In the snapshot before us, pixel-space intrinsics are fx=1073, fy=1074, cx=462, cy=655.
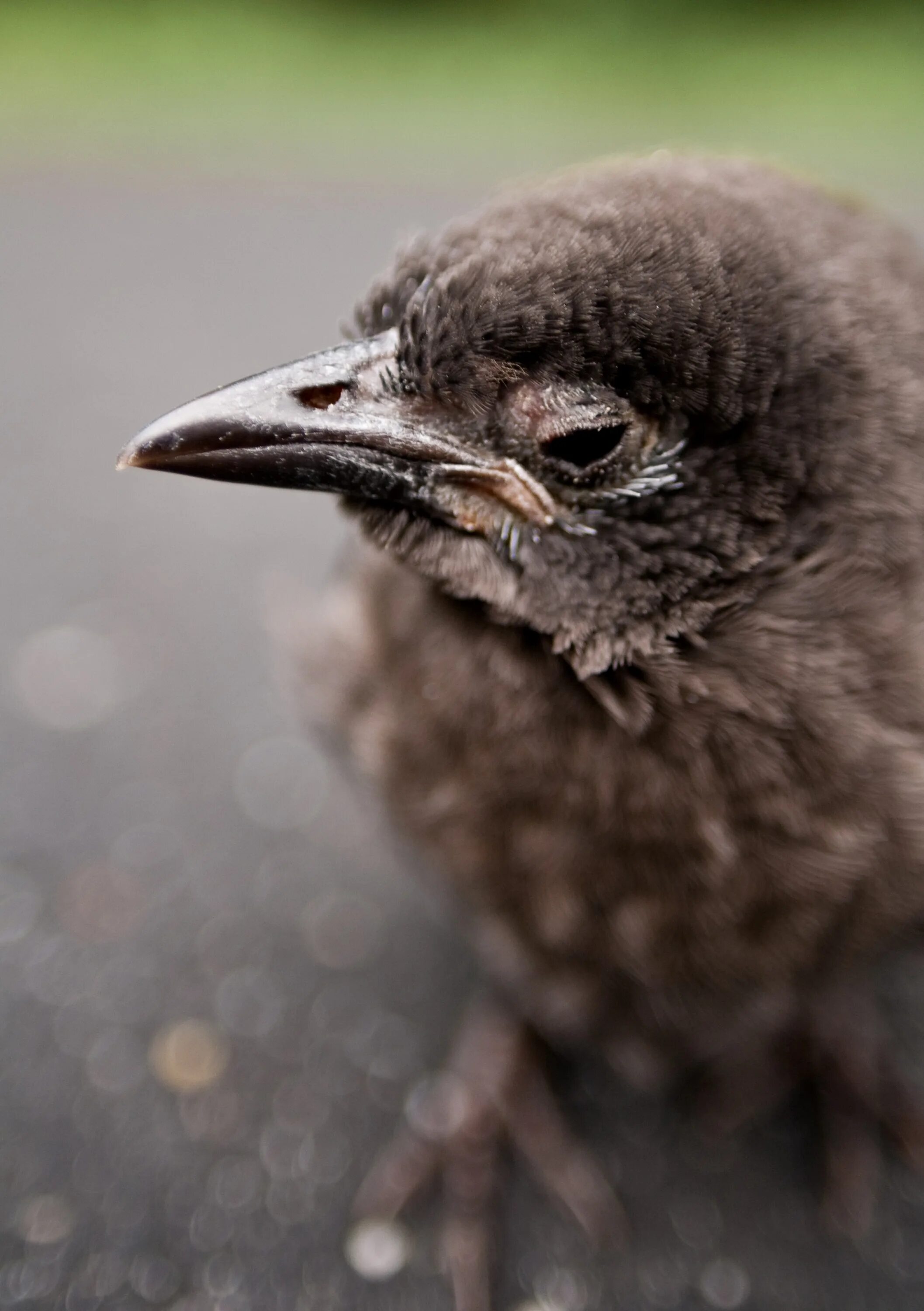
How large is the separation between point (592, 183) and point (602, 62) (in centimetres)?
606

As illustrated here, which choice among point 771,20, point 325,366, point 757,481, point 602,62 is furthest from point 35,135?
point 757,481

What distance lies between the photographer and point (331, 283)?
4211 millimetres

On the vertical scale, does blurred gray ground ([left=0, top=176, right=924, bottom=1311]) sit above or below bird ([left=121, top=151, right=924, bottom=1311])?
below

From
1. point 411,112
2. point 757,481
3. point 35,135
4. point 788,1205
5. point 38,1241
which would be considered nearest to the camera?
point 757,481

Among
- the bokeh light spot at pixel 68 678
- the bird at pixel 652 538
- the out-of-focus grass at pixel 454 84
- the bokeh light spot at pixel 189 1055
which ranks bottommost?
the bokeh light spot at pixel 189 1055

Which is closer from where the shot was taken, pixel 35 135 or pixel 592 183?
pixel 592 183

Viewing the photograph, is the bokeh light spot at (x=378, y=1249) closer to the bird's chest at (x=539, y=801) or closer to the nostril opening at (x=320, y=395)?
the bird's chest at (x=539, y=801)

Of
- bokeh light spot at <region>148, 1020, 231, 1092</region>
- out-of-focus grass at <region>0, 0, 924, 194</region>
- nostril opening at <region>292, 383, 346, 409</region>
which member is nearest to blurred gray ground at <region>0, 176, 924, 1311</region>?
bokeh light spot at <region>148, 1020, 231, 1092</region>

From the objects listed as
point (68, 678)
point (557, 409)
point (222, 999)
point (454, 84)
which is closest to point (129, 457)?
point (557, 409)

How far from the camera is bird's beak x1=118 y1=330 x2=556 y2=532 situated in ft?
4.02

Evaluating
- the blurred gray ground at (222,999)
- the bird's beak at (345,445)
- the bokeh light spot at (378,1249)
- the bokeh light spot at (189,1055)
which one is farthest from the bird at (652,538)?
the bokeh light spot at (189,1055)

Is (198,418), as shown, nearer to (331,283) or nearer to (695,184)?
(695,184)

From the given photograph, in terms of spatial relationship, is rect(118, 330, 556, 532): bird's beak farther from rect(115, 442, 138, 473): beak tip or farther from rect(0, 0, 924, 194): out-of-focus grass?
rect(0, 0, 924, 194): out-of-focus grass

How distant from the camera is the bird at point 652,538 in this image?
45.6 inches
